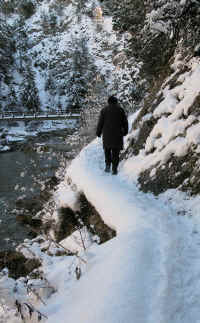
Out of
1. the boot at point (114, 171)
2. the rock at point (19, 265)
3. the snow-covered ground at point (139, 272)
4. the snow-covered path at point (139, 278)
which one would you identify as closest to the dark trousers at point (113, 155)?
the boot at point (114, 171)

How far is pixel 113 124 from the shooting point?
23.4 feet

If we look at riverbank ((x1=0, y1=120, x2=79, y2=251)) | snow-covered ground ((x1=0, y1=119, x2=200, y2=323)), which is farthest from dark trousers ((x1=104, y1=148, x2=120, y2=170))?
snow-covered ground ((x1=0, y1=119, x2=200, y2=323))

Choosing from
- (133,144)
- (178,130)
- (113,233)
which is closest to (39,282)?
(113,233)

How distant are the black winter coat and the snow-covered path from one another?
9.71 ft

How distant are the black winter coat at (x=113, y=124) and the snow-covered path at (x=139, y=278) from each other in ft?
9.71

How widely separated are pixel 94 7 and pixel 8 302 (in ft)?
246

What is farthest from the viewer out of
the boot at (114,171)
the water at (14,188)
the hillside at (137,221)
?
the water at (14,188)

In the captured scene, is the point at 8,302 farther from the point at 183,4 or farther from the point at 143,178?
the point at 183,4

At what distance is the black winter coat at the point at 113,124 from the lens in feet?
23.2

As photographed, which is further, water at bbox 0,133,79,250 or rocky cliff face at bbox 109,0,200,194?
water at bbox 0,133,79,250

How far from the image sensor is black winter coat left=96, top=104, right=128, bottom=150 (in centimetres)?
709

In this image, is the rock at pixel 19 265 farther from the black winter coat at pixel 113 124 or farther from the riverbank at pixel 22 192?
the black winter coat at pixel 113 124

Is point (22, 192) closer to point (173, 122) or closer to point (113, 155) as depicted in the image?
point (113, 155)

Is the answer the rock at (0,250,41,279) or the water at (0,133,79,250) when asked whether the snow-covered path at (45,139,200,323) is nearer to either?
the rock at (0,250,41,279)
